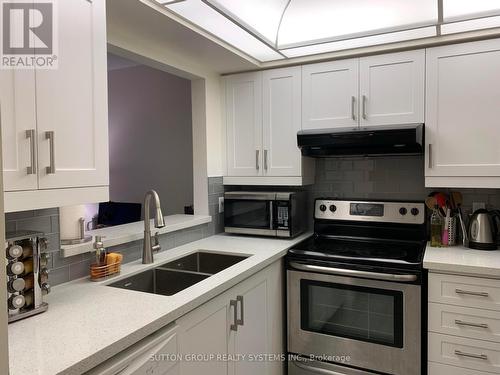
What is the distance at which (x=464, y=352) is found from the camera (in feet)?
6.09

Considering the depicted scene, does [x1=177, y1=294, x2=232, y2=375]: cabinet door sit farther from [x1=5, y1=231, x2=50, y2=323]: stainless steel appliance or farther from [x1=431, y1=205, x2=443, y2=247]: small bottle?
[x1=431, y1=205, x2=443, y2=247]: small bottle

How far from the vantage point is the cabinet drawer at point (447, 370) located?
1.84 metres

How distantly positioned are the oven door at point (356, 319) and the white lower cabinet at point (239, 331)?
0.14 metres

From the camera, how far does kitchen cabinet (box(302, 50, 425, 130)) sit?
2191mm

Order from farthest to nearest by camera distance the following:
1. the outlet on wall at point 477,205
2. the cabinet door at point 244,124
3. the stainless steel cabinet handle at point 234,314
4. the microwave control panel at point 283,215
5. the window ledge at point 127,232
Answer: the cabinet door at point 244,124 < the microwave control panel at point 283,215 < the outlet on wall at point 477,205 < the stainless steel cabinet handle at point 234,314 < the window ledge at point 127,232

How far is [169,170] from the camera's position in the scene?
3992mm

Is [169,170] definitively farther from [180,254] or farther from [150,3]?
[150,3]

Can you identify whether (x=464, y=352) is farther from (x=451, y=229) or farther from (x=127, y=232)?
(x=127, y=232)

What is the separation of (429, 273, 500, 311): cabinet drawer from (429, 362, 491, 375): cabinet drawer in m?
0.33

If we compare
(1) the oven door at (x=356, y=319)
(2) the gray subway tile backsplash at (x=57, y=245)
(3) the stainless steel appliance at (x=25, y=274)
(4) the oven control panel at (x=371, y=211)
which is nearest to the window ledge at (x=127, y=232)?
(2) the gray subway tile backsplash at (x=57, y=245)

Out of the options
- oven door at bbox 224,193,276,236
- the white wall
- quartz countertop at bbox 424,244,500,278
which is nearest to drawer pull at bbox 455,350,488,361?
quartz countertop at bbox 424,244,500,278

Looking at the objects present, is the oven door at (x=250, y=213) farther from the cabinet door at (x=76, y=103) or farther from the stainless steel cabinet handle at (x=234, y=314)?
the cabinet door at (x=76, y=103)

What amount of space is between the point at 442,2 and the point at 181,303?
1.83 meters

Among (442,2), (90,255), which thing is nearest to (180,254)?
(90,255)
